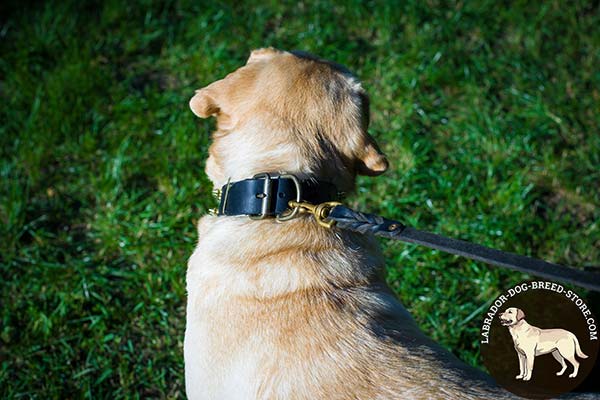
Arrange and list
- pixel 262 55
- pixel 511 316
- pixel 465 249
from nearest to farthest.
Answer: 1. pixel 465 249
2. pixel 511 316
3. pixel 262 55

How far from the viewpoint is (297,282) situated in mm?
2439

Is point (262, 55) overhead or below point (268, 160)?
overhead

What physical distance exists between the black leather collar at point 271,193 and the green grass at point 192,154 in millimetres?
1546

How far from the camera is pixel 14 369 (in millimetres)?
3553

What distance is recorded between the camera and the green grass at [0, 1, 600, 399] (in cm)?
376

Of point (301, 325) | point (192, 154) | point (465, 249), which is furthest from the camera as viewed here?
point (192, 154)

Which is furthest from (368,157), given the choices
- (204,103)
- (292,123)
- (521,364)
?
(521,364)

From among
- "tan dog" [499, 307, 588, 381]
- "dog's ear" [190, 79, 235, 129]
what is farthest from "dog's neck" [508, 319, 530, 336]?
"dog's ear" [190, 79, 235, 129]

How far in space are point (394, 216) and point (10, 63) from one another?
10.4 ft

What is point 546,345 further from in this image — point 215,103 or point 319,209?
point 215,103

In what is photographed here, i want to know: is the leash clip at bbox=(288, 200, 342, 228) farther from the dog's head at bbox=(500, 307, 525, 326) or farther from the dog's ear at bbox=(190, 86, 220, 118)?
the dog's head at bbox=(500, 307, 525, 326)

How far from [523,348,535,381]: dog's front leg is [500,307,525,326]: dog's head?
0.54ft

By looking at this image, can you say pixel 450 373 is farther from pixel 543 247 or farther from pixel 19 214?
pixel 19 214

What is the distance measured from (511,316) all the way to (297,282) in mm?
999
